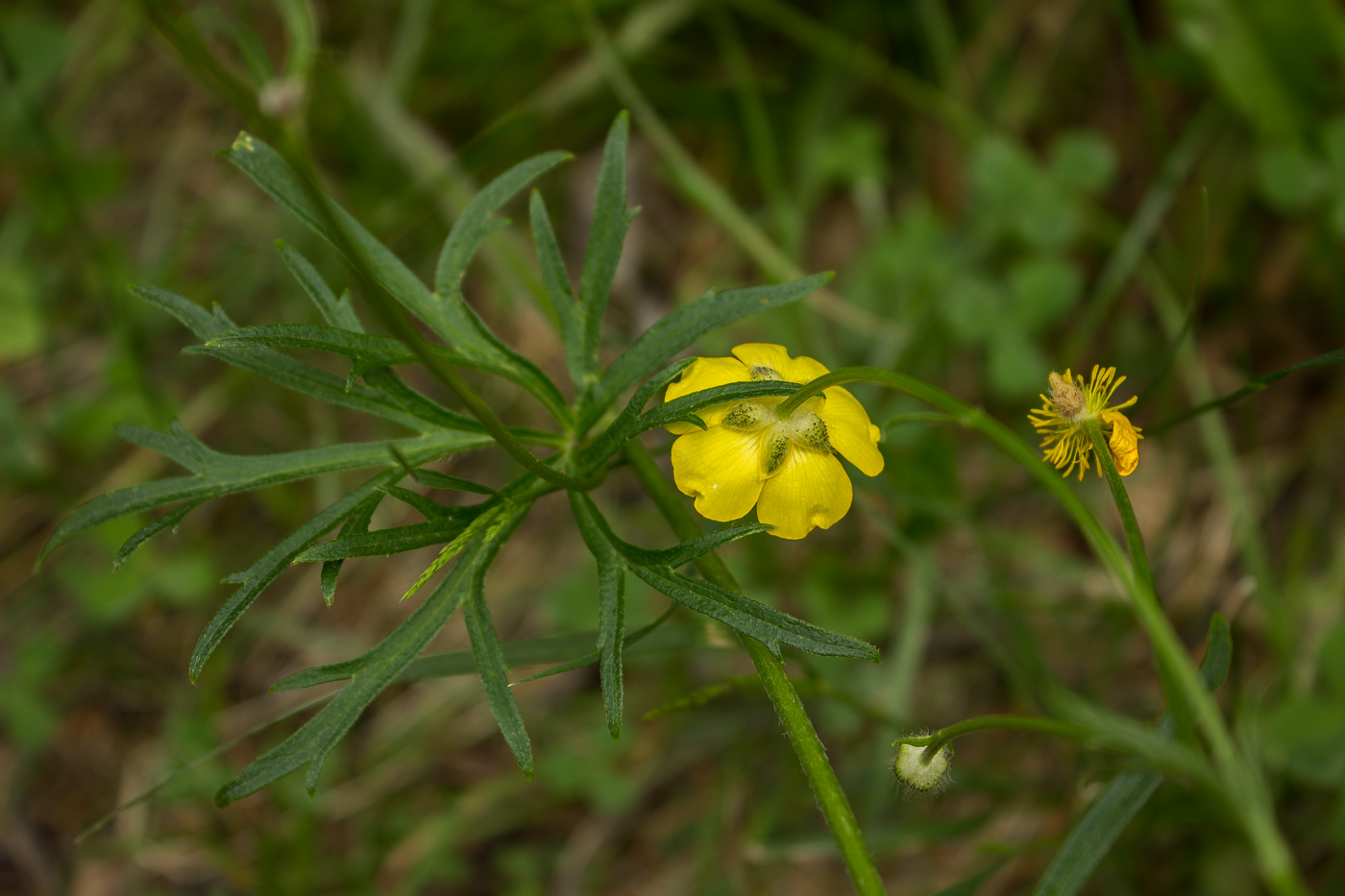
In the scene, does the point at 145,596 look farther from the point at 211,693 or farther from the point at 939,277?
the point at 939,277

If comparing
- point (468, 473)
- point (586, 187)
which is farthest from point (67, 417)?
point (586, 187)

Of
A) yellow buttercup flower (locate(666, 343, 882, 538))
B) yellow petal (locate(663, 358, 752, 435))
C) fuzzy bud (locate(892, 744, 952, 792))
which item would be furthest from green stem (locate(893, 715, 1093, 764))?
yellow petal (locate(663, 358, 752, 435))

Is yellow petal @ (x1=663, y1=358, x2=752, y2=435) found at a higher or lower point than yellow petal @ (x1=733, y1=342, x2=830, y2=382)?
lower

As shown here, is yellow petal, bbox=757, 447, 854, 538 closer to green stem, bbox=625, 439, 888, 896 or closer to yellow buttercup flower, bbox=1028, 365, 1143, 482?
green stem, bbox=625, 439, 888, 896

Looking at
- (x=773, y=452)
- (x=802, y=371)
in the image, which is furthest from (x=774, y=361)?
(x=773, y=452)

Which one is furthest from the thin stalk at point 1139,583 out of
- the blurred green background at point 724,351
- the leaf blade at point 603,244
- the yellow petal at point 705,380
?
the blurred green background at point 724,351

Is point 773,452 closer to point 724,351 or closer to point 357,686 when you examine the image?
point 357,686
